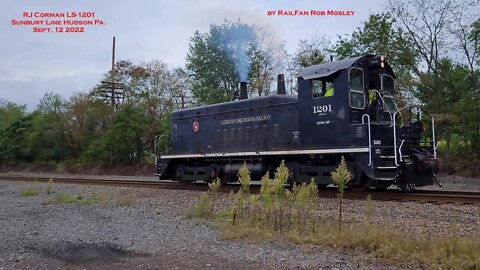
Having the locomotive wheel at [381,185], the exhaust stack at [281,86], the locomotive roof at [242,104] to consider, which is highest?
the exhaust stack at [281,86]

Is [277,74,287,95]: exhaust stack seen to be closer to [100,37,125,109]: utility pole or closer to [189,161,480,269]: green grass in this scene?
[189,161,480,269]: green grass

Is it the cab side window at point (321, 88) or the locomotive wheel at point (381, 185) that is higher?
the cab side window at point (321, 88)

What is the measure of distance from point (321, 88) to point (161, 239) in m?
6.69

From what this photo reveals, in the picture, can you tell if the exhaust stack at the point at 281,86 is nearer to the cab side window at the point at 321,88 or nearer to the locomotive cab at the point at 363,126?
the locomotive cab at the point at 363,126

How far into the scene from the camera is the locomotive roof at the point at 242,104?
1341 centimetres

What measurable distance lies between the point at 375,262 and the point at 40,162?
3776cm

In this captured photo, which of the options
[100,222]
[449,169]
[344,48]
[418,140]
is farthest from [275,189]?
[344,48]

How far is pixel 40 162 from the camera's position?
38.2 m

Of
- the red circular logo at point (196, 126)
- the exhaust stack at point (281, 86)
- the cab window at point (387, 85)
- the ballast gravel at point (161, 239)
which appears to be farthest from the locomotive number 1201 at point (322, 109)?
the red circular logo at point (196, 126)

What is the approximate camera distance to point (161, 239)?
721cm

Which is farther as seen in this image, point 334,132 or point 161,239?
point 334,132

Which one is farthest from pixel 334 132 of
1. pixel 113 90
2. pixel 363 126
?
pixel 113 90

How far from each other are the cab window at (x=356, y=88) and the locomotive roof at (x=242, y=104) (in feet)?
6.15

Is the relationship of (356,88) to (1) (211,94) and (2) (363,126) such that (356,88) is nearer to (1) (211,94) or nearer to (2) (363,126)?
(2) (363,126)
